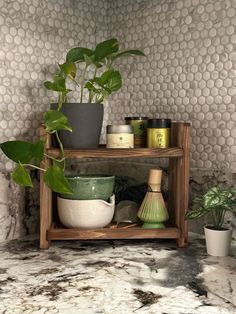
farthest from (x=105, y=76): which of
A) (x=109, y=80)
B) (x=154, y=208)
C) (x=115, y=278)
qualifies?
(x=115, y=278)

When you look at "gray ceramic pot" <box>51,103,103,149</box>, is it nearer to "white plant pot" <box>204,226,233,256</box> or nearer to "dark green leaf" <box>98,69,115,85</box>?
"dark green leaf" <box>98,69,115,85</box>

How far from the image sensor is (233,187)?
1079 mm

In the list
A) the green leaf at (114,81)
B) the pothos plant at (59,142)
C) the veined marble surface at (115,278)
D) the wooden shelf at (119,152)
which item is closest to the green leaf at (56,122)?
the pothos plant at (59,142)

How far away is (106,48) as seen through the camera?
1041 millimetres

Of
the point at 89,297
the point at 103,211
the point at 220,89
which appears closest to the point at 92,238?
the point at 103,211

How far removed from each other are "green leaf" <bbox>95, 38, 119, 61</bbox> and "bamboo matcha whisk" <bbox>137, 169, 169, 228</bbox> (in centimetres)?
34

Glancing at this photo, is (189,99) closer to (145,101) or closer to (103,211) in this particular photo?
(145,101)

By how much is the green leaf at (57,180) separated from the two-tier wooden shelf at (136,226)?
0.28 ft

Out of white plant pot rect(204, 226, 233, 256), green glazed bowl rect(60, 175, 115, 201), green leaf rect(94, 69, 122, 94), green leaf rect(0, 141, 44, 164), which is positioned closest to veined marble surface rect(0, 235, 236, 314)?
white plant pot rect(204, 226, 233, 256)

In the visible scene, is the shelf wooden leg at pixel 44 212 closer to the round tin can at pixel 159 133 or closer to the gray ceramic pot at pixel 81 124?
the gray ceramic pot at pixel 81 124

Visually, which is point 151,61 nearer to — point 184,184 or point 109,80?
point 109,80

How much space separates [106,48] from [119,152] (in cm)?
27

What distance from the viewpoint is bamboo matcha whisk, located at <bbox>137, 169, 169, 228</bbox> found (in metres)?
1.08

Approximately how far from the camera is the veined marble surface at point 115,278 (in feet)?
2.28
